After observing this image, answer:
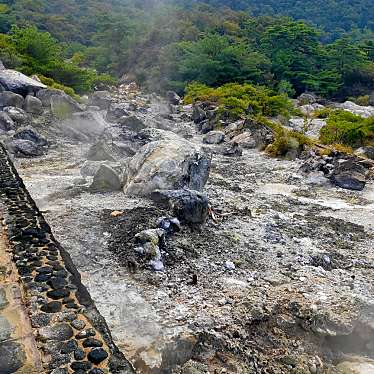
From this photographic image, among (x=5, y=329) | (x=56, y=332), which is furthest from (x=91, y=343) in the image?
(x=5, y=329)

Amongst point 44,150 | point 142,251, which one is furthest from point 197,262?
point 44,150

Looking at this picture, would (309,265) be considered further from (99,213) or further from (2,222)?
(2,222)

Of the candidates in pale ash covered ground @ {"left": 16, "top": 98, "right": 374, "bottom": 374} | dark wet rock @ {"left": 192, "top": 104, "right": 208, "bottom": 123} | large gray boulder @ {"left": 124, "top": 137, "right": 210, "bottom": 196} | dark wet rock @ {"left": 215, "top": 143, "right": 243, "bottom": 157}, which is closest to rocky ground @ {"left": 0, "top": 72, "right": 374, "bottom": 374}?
pale ash covered ground @ {"left": 16, "top": 98, "right": 374, "bottom": 374}

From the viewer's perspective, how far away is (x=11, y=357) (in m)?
4.86

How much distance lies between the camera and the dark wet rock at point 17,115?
19.7 meters

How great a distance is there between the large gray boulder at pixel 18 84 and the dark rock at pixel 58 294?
1843 cm

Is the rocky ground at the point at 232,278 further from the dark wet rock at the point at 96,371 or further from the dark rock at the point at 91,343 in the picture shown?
the dark wet rock at the point at 96,371

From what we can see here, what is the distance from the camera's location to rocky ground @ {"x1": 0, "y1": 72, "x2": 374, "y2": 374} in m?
6.16

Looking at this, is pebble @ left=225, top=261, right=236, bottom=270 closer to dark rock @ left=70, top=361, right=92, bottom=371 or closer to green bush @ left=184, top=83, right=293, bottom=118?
dark rock @ left=70, top=361, right=92, bottom=371

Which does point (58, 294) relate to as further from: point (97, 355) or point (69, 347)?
point (97, 355)

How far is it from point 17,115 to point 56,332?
16628 mm

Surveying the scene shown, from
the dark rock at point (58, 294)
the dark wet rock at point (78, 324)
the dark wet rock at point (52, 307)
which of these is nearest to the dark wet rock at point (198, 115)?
the dark rock at point (58, 294)

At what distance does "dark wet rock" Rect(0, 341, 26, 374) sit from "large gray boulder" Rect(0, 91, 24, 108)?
701 inches

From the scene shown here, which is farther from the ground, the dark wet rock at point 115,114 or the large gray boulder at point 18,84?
the large gray boulder at point 18,84
